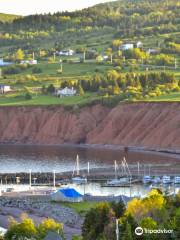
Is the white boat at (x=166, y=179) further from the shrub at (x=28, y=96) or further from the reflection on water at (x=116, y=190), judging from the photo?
the shrub at (x=28, y=96)

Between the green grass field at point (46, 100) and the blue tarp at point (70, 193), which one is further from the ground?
the blue tarp at point (70, 193)

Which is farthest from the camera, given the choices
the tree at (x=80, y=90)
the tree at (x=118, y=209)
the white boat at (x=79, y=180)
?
the tree at (x=80, y=90)

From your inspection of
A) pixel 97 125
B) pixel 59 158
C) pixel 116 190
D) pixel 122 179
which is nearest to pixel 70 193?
pixel 116 190

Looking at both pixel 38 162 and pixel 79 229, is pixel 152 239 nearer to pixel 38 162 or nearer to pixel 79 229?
pixel 79 229

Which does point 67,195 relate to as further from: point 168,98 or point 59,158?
point 168,98

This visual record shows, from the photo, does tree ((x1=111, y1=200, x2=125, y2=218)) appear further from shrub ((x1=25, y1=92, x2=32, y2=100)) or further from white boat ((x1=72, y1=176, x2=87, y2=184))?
shrub ((x1=25, y1=92, x2=32, y2=100))

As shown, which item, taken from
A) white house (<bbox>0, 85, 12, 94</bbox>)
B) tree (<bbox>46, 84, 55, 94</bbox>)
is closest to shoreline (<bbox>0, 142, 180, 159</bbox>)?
tree (<bbox>46, 84, 55, 94</bbox>)

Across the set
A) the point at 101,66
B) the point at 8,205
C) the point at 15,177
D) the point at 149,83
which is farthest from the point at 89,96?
the point at 8,205

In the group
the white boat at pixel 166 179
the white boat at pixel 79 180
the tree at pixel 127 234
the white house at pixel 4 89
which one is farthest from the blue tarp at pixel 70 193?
the white house at pixel 4 89
